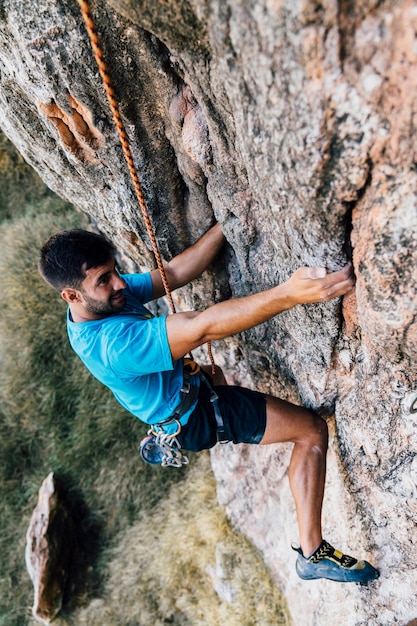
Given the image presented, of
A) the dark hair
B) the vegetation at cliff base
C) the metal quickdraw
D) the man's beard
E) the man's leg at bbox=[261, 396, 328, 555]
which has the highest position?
the dark hair

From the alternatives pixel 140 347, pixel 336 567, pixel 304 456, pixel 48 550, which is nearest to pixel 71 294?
pixel 140 347

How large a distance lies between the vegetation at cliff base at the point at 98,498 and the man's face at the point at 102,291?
3382 mm

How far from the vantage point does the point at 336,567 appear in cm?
281

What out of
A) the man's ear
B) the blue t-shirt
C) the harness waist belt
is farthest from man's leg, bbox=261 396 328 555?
the man's ear

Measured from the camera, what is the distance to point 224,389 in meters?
3.13

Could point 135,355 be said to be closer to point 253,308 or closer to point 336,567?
point 253,308

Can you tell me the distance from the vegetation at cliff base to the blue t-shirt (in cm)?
279

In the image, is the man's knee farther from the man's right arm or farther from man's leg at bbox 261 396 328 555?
the man's right arm

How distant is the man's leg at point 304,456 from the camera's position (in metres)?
2.86

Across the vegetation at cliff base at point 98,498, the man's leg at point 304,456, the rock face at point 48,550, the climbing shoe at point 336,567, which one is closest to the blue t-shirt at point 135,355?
the man's leg at point 304,456

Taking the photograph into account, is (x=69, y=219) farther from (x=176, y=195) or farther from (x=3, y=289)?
(x=176, y=195)

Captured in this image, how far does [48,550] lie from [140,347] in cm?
414

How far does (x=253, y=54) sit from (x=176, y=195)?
1.39 meters

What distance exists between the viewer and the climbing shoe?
2.79 metres
